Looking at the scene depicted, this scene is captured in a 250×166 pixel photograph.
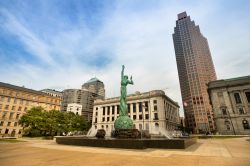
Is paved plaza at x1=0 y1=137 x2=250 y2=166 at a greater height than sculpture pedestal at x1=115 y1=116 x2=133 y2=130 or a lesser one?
lesser

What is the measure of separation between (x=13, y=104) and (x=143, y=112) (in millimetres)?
53467

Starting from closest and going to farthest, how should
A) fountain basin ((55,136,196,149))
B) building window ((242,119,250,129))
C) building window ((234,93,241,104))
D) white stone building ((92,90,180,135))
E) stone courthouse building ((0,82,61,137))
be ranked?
fountain basin ((55,136,196,149)) → building window ((242,119,250,129)) → building window ((234,93,241,104)) → stone courthouse building ((0,82,61,137)) → white stone building ((92,90,180,135))

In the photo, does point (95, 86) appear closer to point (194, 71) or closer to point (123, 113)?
point (194, 71)

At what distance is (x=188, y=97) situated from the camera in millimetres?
141250

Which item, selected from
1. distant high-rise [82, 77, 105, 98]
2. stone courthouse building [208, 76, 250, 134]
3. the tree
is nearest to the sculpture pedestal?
the tree

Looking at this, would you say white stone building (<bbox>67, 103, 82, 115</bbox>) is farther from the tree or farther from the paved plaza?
the paved plaza

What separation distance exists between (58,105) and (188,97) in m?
114

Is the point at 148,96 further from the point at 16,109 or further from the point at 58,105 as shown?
the point at 16,109

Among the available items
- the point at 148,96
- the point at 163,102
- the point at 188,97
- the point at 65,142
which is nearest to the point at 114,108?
the point at 148,96

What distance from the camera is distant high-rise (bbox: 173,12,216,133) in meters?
127

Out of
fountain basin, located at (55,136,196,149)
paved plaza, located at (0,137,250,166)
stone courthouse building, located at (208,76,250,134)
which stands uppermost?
stone courthouse building, located at (208,76,250,134)

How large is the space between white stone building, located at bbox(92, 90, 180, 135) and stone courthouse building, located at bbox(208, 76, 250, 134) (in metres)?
19.7

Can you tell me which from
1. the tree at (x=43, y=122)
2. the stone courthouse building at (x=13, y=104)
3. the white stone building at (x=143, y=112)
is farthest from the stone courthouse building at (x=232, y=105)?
the stone courthouse building at (x=13, y=104)

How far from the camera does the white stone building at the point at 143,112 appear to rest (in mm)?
63656
